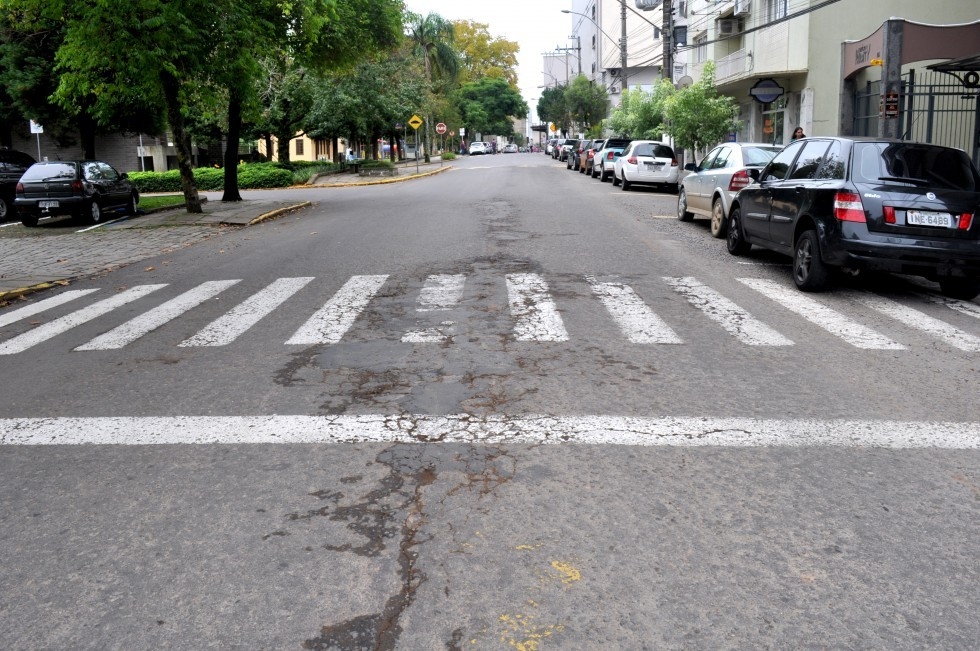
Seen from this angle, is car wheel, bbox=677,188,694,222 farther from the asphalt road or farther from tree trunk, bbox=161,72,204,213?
tree trunk, bbox=161,72,204,213

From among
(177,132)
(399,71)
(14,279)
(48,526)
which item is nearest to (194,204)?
(177,132)

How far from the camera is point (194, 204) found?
20719 millimetres

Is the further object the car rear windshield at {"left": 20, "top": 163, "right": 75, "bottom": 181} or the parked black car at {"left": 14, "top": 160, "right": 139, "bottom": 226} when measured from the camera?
the car rear windshield at {"left": 20, "top": 163, "right": 75, "bottom": 181}

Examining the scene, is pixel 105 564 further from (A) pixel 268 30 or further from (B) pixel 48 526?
(A) pixel 268 30

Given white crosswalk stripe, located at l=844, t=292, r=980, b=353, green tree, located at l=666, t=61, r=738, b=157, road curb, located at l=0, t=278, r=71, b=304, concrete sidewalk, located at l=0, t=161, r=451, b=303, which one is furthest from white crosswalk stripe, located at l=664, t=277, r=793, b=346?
green tree, located at l=666, t=61, r=738, b=157

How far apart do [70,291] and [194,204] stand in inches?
401

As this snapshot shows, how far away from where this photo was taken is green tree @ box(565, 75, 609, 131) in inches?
2697

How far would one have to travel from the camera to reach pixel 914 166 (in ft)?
30.8

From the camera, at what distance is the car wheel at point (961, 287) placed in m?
9.54

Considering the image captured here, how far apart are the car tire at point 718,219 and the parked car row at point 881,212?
→ 12.0 feet

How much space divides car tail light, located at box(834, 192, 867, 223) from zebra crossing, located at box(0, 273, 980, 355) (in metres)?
0.88

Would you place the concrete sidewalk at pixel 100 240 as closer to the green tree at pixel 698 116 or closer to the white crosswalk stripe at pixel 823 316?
the white crosswalk stripe at pixel 823 316

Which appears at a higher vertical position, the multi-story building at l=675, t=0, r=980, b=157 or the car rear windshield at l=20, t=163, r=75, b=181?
the multi-story building at l=675, t=0, r=980, b=157

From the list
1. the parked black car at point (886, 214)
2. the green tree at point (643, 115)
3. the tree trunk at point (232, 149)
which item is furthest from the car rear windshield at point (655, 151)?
the parked black car at point (886, 214)
